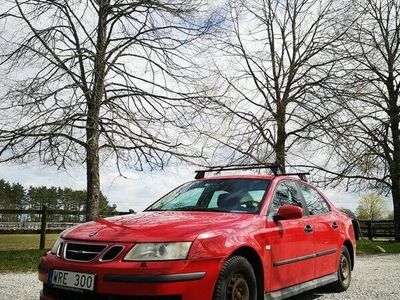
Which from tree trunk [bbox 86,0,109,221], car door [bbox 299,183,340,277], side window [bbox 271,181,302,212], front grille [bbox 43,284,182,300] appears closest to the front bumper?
front grille [bbox 43,284,182,300]

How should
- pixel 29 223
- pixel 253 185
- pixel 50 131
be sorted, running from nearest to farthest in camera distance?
pixel 253 185 → pixel 50 131 → pixel 29 223

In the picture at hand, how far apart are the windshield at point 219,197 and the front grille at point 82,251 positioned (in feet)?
4.64

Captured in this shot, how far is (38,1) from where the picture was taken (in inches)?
452

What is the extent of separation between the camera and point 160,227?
388cm

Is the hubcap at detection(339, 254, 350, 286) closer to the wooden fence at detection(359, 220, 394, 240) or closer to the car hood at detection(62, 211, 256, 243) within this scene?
the car hood at detection(62, 211, 256, 243)

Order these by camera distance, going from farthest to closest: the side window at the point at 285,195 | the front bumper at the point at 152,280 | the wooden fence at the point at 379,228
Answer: the wooden fence at the point at 379,228 < the side window at the point at 285,195 < the front bumper at the point at 152,280

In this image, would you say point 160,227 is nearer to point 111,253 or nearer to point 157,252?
point 157,252

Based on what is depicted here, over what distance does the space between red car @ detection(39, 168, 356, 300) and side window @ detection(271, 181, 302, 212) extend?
0.05 ft

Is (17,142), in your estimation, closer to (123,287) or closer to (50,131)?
(50,131)

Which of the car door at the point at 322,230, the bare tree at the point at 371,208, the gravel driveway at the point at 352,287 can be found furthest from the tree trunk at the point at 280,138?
the bare tree at the point at 371,208

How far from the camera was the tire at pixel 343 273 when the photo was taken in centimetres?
629

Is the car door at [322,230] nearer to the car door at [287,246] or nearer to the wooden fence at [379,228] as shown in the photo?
the car door at [287,246]

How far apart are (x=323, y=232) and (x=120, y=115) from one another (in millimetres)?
6540

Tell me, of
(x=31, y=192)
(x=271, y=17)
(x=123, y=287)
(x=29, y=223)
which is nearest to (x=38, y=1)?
(x=271, y=17)
